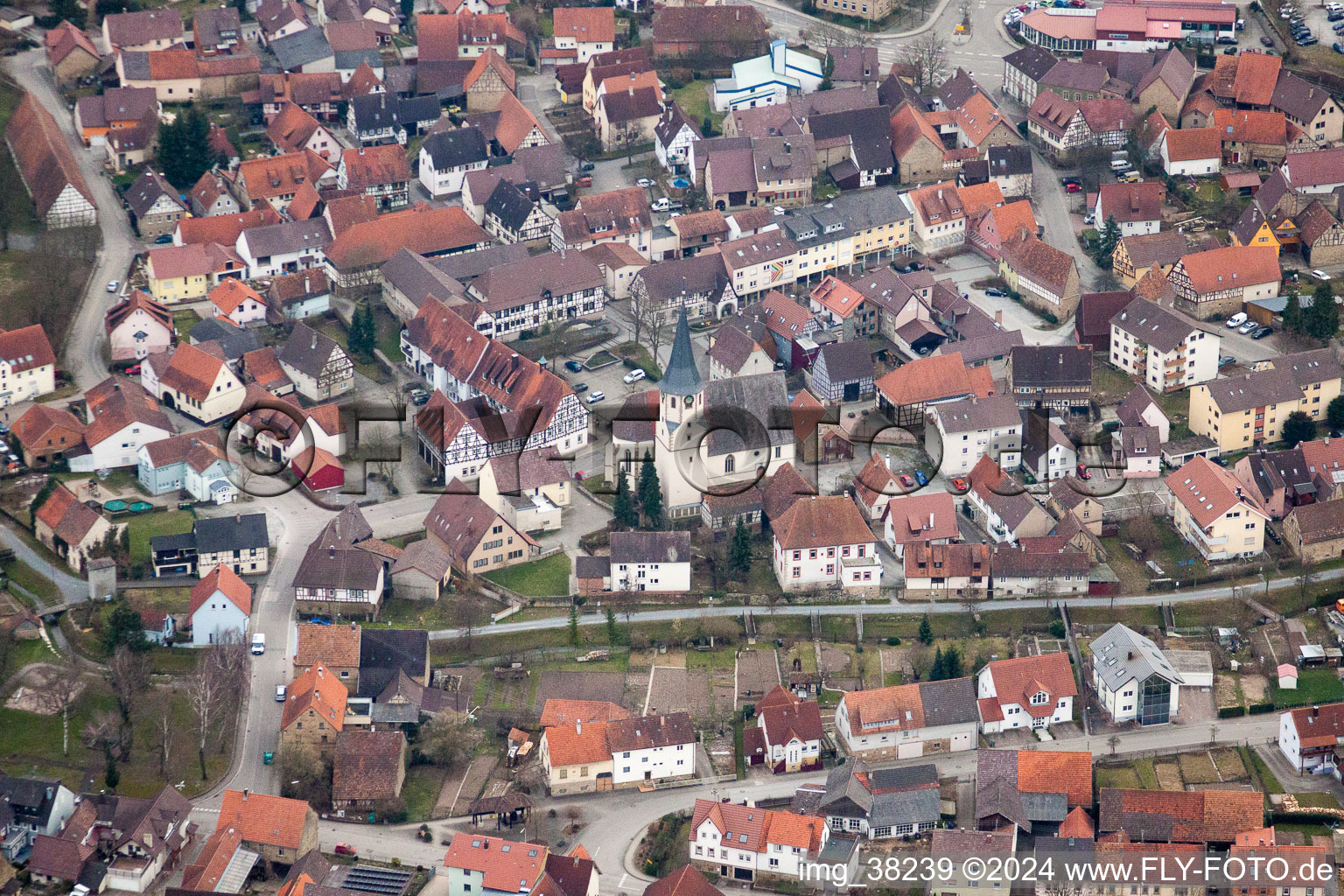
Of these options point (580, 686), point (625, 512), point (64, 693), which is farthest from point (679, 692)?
point (64, 693)

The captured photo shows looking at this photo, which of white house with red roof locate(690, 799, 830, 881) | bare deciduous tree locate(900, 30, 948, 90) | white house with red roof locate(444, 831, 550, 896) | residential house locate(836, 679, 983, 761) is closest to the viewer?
white house with red roof locate(444, 831, 550, 896)

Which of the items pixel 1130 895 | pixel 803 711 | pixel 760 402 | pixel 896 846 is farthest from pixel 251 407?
pixel 1130 895

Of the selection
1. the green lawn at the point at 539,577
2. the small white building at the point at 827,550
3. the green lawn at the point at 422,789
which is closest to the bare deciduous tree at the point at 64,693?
the green lawn at the point at 422,789

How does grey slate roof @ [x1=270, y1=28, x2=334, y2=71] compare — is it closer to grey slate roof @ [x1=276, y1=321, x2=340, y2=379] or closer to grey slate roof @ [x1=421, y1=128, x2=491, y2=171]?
grey slate roof @ [x1=421, y1=128, x2=491, y2=171]

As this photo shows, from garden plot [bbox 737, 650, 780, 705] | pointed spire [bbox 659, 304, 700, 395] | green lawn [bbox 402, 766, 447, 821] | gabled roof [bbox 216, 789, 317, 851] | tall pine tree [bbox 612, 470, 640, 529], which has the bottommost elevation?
garden plot [bbox 737, 650, 780, 705]

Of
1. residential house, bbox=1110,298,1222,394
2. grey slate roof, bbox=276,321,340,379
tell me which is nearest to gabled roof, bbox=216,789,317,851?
grey slate roof, bbox=276,321,340,379

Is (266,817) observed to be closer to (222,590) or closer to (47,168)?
(222,590)
